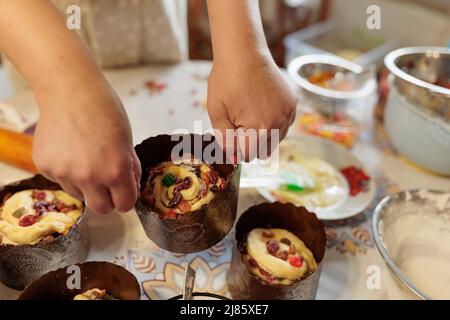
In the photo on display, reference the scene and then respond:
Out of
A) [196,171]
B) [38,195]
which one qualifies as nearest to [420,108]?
[196,171]

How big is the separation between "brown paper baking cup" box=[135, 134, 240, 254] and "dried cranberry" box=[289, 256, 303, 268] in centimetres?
9

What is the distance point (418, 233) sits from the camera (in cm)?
76

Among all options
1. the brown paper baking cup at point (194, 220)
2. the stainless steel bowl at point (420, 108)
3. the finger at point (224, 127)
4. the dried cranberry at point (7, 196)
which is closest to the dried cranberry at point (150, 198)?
the brown paper baking cup at point (194, 220)

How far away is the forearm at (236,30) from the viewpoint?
0.56 meters

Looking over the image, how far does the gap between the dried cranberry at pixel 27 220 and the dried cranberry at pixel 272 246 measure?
0.33 meters

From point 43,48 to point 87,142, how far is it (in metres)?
0.11

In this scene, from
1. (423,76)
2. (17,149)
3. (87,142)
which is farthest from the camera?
(423,76)

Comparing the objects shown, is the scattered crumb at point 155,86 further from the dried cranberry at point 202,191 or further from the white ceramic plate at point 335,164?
the dried cranberry at point 202,191

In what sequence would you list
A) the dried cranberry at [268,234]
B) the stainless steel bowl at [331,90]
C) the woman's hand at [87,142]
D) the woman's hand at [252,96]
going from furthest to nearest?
the stainless steel bowl at [331,90] → the dried cranberry at [268,234] → the woman's hand at [252,96] → the woman's hand at [87,142]

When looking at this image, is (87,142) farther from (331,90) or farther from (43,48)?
(331,90)

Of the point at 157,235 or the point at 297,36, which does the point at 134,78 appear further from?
the point at 297,36

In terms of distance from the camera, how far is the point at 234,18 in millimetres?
572

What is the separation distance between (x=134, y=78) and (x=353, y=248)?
634 mm
